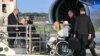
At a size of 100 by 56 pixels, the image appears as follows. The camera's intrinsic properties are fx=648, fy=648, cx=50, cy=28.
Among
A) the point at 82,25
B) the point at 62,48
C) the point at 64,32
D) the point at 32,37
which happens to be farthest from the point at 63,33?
the point at 82,25

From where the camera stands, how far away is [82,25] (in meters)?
18.3

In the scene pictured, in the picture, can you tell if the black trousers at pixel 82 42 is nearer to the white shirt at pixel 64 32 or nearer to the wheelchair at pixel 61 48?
the wheelchair at pixel 61 48

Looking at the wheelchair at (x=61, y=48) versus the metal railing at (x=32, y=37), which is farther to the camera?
the metal railing at (x=32, y=37)

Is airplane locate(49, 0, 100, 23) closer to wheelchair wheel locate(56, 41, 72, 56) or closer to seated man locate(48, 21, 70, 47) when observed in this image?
seated man locate(48, 21, 70, 47)

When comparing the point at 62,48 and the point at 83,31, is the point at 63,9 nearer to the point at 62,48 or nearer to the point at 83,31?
the point at 62,48

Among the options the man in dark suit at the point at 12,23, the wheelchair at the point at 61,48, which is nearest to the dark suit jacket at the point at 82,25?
the wheelchair at the point at 61,48

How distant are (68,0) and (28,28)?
193 inches

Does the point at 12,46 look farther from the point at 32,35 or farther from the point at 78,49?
the point at 78,49

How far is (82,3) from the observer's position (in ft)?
79.2

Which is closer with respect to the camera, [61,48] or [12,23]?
[61,48]

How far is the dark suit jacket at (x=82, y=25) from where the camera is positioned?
718 inches

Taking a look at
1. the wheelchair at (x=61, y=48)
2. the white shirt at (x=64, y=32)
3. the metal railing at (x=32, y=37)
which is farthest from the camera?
the metal railing at (x=32, y=37)

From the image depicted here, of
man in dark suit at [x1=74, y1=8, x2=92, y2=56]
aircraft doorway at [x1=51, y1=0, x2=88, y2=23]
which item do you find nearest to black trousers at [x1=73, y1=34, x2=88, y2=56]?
man in dark suit at [x1=74, y1=8, x2=92, y2=56]

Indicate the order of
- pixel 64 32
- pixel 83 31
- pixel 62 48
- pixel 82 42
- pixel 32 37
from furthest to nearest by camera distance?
pixel 32 37 < pixel 64 32 < pixel 62 48 < pixel 83 31 < pixel 82 42
